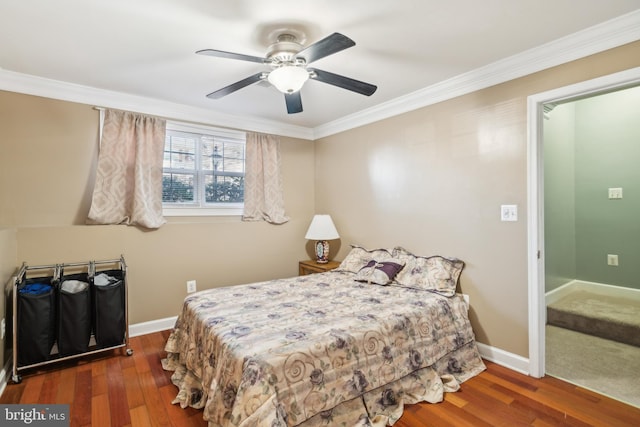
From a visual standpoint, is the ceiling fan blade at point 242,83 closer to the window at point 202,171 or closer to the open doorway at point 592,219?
the window at point 202,171

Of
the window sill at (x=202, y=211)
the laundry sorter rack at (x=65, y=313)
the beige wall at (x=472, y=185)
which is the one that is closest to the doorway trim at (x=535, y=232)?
the beige wall at (x=472, y=185)

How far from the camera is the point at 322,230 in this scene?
12.6 ft

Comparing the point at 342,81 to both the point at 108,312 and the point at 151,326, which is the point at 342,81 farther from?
the point at 151,326

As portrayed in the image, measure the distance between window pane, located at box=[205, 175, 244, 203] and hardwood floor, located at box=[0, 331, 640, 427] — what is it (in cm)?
185

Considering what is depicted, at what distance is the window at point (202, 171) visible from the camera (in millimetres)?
3467

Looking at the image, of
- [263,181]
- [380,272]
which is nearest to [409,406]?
[380,272]

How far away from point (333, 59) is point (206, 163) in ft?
6.62

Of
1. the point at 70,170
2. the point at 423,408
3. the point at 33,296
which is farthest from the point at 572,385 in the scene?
the point at 70,170

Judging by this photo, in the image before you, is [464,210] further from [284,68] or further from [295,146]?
[295,146]

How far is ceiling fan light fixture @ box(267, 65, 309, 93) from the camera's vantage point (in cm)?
195

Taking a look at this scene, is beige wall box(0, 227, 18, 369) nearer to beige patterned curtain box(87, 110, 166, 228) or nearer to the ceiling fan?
beige patterned curtain box(87, 110, 166, 228)

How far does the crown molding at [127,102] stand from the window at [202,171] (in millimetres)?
124

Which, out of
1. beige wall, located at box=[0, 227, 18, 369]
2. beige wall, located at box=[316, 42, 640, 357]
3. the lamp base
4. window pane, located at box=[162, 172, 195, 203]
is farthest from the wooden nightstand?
beige wall, located at box=[0, 227, 18, 369]

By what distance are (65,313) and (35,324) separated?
18cm
